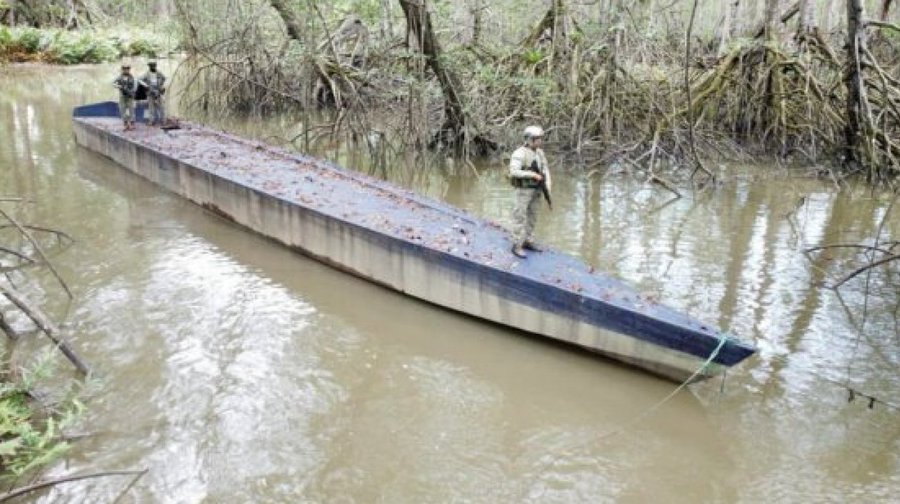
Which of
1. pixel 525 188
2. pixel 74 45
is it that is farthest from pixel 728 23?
pixel 74 45

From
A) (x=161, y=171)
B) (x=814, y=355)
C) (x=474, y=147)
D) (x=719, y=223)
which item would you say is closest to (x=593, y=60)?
(x=474, y=147)

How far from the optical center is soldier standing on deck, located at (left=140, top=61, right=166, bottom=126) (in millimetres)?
12531

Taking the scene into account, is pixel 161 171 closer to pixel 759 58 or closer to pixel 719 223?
pixel 719 223

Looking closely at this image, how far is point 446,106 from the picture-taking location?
1317cm

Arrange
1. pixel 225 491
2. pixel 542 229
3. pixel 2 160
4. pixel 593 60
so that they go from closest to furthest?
pixel 225 491, pixel 542 229, pixel 2 160, pixel 593 60

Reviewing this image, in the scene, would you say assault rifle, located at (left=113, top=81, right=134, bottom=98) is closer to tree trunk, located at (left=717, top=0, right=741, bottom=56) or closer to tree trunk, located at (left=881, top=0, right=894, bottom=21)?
tree trunk, located at (left=717, top=0, right=741, bottom=56)

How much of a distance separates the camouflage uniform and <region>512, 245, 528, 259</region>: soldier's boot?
19 millimetres

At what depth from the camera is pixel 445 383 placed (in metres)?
5.79

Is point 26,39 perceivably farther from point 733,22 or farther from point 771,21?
point 771,21

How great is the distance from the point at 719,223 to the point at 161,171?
8.17 m

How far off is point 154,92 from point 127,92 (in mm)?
513

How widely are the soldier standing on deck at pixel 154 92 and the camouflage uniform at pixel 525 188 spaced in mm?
8297

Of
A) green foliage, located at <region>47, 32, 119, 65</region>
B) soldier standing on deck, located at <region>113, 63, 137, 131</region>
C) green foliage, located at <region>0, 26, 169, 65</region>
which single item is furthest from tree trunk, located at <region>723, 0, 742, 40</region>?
green foliage, located at <region>47, 32, 119, 65</region>

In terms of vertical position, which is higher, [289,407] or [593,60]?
[593,60]
